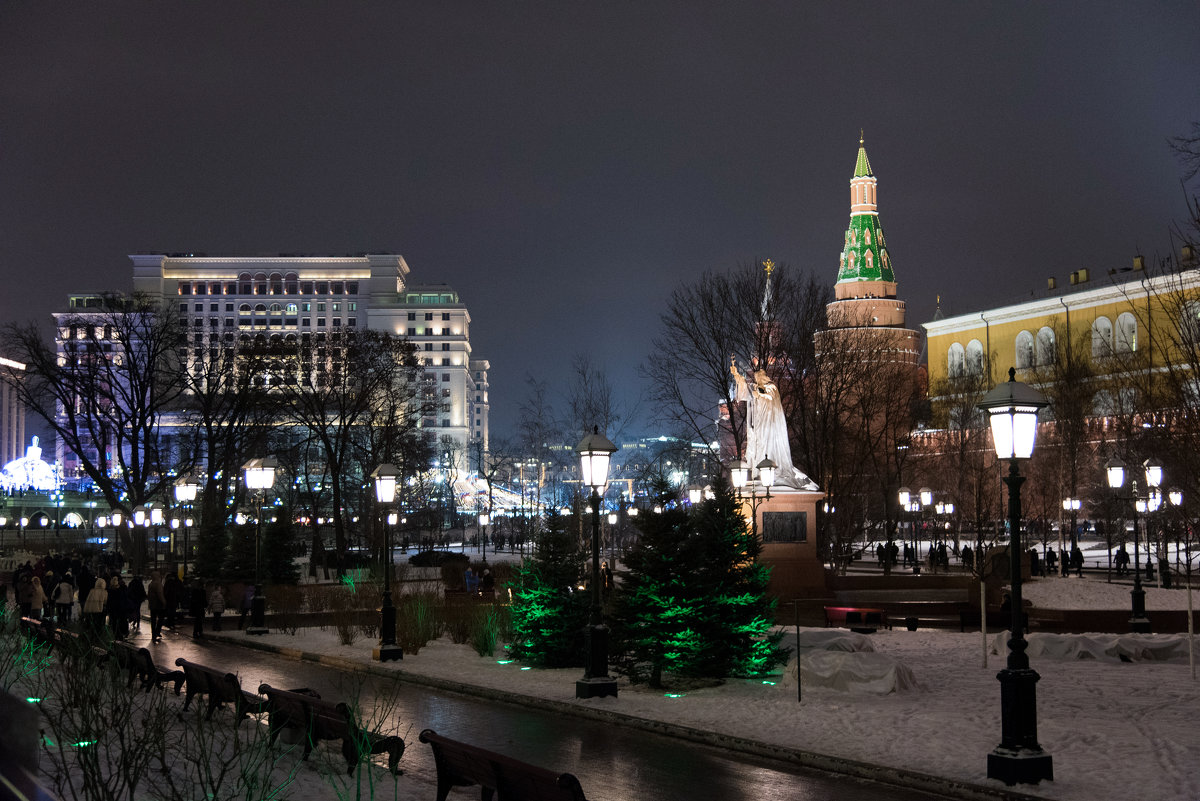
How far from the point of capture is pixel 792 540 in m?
31.0

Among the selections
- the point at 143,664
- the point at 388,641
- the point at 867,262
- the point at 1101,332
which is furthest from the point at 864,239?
the point at 143,664

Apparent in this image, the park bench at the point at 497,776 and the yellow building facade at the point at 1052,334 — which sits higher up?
the yellow building facade at the point at 1052,334

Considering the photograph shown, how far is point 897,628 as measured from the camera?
87.4ft

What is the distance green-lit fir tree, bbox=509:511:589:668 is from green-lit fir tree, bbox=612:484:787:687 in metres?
2.42

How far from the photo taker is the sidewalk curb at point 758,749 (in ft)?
34.5

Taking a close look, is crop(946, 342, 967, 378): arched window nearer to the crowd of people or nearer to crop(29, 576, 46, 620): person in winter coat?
the crowd of people

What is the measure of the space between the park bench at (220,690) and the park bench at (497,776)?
2474 mm

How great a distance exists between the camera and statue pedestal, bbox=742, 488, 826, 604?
1200 inches

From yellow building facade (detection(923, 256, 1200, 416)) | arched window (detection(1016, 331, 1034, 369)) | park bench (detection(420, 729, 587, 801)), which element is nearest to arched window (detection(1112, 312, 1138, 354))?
yellow building facade (detection(923, 256, 1200, 416))

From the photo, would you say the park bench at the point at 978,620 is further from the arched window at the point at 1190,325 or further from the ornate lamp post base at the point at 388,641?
the ornate lamp post base at the point at 388,641

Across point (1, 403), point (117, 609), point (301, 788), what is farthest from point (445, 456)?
point (301, 788)

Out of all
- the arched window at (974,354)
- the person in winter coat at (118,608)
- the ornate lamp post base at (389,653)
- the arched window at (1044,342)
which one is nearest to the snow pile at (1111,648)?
the ornate lamp post base at (389,653)

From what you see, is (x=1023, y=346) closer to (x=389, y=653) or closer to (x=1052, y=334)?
(x=1052, y=334)

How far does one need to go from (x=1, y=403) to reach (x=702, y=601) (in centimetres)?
15248
